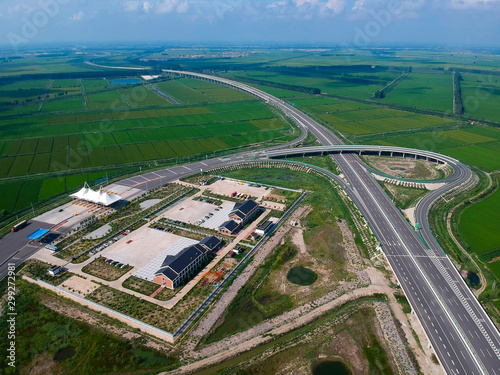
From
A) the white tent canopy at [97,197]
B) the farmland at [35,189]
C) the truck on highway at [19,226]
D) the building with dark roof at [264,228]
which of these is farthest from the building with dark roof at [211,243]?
the farmland at [35,189]

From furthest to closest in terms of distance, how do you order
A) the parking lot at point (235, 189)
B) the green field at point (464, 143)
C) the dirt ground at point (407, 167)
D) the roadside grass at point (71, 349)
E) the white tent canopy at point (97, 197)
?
1. the green field at point (464, 143)
2. the dirt ground at point (407, 167)
3. the parking lot at point (235, 189)
4. the white tent canopy at point (97, 197)
5. the roadside grass at point (71, 349)

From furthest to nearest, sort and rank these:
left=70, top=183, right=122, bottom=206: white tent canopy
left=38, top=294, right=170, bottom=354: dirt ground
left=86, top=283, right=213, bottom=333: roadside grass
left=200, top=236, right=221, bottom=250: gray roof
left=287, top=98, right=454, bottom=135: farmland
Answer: left=287, top=98, right=454, bottom=135: farmland, left=70, top=183, right=122, bottom=206: white tent canopy, left=200, top=236, right=221, bottom=250: gray roof, left=86, top=283, right=213, bottom=333: roadside grass, left=38, top=294, right=170, bottom=354: dirt ground

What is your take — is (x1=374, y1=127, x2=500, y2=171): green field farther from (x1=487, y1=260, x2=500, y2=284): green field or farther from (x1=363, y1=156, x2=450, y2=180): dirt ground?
A: (x1=487, y1=260, x2=500, y2=284): green field

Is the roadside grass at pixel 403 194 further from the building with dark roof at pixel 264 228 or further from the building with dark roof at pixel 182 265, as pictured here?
the building with dark roof at pixel 182 265

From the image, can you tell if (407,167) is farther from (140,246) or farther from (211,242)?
(140,246)

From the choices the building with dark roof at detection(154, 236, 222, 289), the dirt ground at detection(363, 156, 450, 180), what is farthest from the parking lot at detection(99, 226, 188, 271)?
the dirt ground at detection(363, 156, 450, 180)
